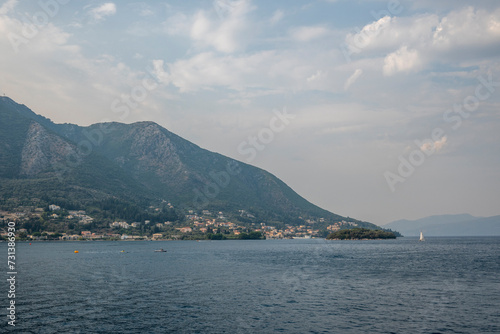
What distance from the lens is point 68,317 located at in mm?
47500

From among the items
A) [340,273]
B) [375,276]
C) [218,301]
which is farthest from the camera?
[340,273]

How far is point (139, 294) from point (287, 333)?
1274 inches

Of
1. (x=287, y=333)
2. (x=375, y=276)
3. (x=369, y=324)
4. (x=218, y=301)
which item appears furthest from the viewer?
(x=375, y=276)

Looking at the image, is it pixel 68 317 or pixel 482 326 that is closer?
pixel 482 326

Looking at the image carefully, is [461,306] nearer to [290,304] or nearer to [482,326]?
[482,326]

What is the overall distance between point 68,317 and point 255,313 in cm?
2337

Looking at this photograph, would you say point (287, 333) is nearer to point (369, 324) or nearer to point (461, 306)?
point (369, 324)

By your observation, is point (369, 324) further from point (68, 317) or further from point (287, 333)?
point (68, 317)

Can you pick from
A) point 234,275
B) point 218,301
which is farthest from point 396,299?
point 234,275

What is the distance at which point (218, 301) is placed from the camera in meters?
58.8

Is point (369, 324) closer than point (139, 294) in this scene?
Yes

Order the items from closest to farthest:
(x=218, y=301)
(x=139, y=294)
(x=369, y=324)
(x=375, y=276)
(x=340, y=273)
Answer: (x=369, y=324), (x=218, y=301), (x=139, y=294), (x=375, y=276), (x=340, y=273)

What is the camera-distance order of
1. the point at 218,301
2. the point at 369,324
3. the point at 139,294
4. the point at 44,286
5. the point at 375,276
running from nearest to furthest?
1. the point at 369,324
2. the point at 218,301
3. the point at 139,294
4. the point at 44,286
5. the point at 375,276

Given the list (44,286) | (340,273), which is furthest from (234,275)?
(44,286)
